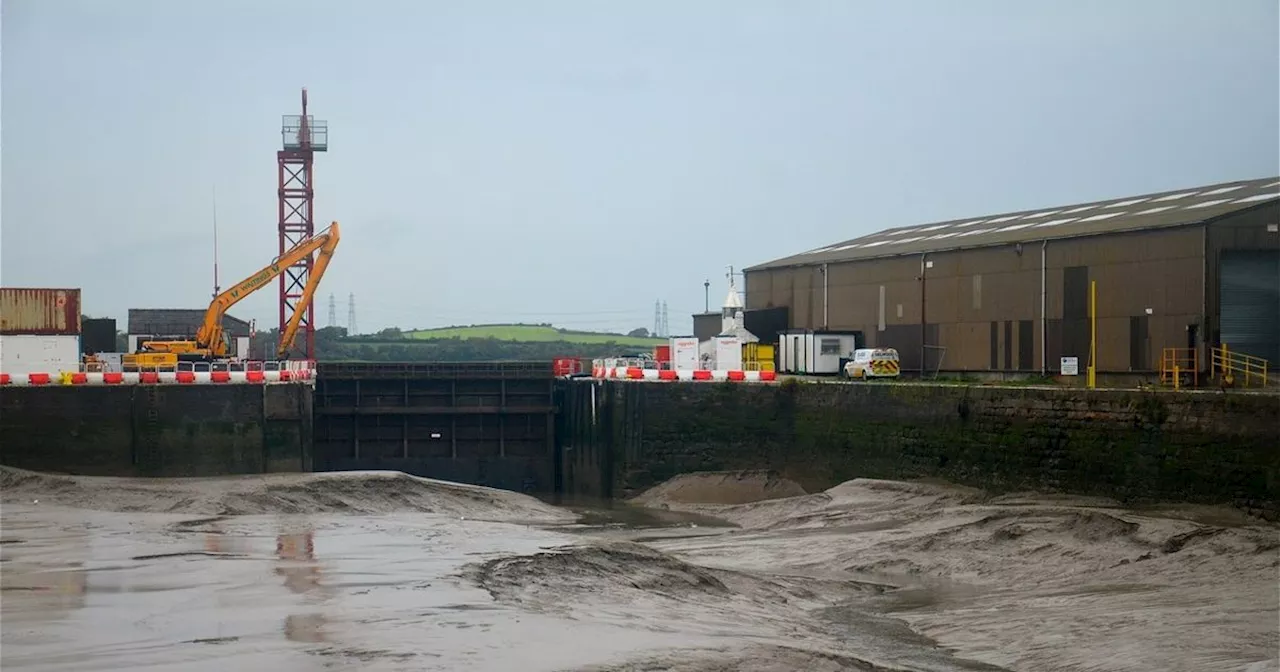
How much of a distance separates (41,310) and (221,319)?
6193 mm

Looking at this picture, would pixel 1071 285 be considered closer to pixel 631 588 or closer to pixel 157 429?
pixel 631 588

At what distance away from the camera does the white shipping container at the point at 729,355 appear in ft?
134

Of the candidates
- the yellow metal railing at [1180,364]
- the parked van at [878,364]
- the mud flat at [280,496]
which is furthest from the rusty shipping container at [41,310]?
the yellow metal railing at [1180,364]

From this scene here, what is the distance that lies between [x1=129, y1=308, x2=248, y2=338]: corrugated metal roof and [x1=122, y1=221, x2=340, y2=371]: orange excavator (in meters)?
13.3

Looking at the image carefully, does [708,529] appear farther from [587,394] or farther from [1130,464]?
[587,394]

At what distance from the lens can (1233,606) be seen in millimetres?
15766

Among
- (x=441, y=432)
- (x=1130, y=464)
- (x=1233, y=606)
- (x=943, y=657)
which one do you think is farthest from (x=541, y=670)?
(x=441, y=432)

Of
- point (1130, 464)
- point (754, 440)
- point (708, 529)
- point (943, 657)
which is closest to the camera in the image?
point (943, 657)

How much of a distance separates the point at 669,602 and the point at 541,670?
4.70m

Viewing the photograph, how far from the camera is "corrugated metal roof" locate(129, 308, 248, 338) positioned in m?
70.4

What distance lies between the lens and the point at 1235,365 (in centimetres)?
2983

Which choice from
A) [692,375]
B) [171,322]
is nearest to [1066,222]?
[692,375]

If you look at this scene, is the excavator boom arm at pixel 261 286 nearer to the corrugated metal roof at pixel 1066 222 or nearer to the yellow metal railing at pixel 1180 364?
the corrugated metal roof at pixel 1066 222

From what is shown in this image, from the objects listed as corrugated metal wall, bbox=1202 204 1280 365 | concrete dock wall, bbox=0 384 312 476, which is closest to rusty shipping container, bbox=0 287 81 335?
concrete dock wall, bbox=0 384 312 476
